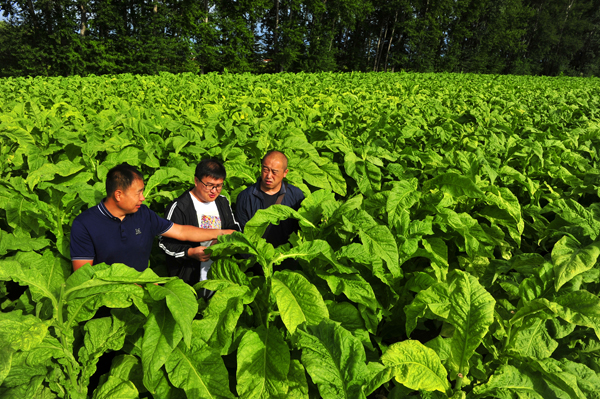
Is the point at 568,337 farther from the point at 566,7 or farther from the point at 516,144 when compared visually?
the point at 566,7

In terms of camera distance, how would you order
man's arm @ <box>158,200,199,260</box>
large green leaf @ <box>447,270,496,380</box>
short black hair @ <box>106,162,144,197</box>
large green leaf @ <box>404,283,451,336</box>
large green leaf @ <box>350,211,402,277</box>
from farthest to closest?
man's arm @ <box>158,200,199,260</box> → short black hair @ <box>106,162,144,197</box> → large green leaf @ <box>350,211,402,277</box> → large green leaf @ <box>404,283,451,336</box> → large green leaf @ <box>447,270,496,380</box>

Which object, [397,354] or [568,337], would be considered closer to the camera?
[397,354]

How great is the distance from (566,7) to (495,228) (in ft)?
321

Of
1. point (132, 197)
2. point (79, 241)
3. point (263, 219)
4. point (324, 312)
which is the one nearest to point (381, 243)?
point (324, 312)

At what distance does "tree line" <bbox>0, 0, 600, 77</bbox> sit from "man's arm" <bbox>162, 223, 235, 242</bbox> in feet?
113

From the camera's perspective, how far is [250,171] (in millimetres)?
3701

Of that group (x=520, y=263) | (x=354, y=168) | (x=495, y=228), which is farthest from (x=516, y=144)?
(x=520, y=263)

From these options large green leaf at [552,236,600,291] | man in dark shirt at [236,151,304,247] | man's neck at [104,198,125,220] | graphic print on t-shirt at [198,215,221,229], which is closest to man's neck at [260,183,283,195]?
man in dark shirt at [236,151,304,247]

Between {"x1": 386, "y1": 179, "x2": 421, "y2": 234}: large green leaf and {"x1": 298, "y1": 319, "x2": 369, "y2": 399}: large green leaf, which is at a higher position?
{"x1": 386, "y1": 179, "x2": 421, "y2": 234}: large green leaf

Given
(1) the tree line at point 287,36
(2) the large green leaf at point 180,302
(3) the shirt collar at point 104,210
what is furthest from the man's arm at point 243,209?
(1) the tree line at point 287,36

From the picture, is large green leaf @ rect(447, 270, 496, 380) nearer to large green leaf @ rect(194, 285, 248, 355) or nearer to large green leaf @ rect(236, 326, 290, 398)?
large green leaf @ rect(236, 326, 290, 398)

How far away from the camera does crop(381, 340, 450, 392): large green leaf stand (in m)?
1.37

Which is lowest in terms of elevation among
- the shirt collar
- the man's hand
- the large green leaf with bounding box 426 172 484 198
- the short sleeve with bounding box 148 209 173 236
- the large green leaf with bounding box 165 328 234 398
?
the man's hand

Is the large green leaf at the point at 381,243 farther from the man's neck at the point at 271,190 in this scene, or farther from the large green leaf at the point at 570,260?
the man's neck at the point at 271,190
